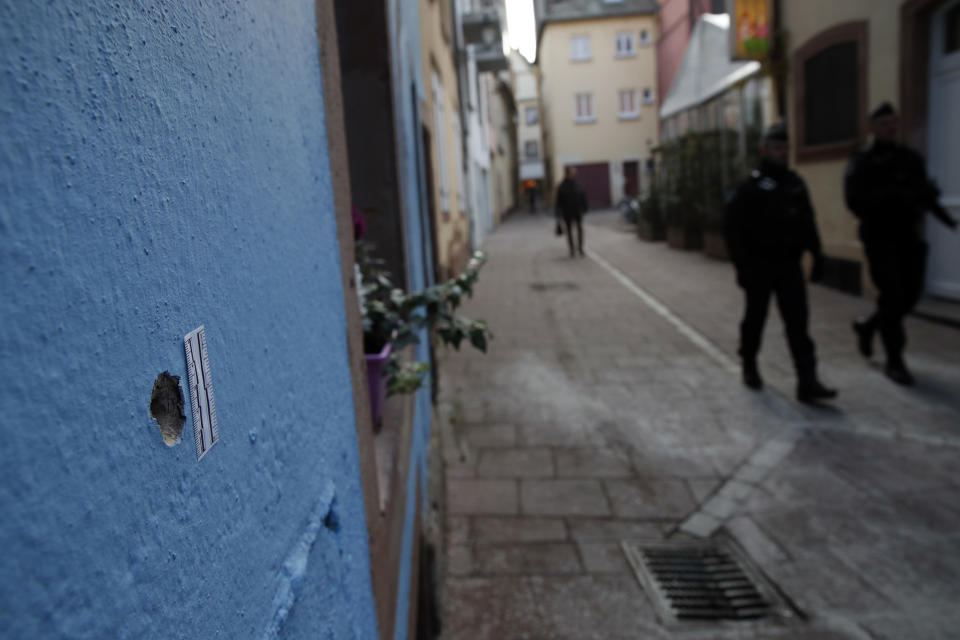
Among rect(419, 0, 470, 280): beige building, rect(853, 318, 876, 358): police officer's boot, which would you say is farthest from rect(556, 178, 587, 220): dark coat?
rect(853, 318, 876, 358): police officer's boot

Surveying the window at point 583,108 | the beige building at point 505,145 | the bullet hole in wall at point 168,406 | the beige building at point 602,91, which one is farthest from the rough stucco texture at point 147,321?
the window at point 583,108

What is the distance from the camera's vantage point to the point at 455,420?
529 cm

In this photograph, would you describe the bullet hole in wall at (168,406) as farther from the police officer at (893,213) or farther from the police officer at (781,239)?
the police officer at (893,213)

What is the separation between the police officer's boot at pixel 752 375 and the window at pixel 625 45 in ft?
117

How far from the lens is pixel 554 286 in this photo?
11.9m

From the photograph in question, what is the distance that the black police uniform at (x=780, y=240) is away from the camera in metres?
5.16

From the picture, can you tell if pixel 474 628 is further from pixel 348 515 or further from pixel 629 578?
pixel 348 515

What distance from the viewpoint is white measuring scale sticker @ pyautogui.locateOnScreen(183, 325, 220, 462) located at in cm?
80

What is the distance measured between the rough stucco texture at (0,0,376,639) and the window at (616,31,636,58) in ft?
130

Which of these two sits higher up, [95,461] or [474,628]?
[95,461]

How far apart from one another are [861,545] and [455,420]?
8.79 feet

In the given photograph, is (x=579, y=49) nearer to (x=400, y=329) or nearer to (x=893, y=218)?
(x=893, y=218)

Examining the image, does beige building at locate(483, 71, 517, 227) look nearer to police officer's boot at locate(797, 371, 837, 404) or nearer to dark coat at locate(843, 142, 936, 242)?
dark coat at locate(843, 142, 936, 242)

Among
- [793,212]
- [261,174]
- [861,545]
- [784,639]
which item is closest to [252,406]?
[261,174]
